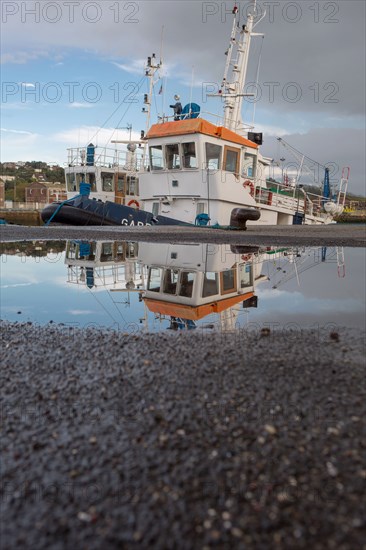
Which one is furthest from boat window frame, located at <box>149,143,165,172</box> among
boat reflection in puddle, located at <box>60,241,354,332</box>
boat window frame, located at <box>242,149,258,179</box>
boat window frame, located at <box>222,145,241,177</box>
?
boat reflection in puddle, located at <box>60,241,354,332</box>

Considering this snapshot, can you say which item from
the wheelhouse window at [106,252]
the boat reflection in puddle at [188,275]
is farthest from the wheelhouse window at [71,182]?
the boat reflection in puddle at [188,275]

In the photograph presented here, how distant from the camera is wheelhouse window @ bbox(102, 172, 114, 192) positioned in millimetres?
28594

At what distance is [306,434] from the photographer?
1938 mm

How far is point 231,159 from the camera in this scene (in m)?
20.5

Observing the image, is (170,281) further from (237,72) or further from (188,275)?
(237,72)

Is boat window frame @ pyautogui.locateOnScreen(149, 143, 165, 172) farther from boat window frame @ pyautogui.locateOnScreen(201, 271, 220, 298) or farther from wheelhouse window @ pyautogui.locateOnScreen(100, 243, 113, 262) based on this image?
boat window frame @ pyautogui.locateOnScreen(201, 271, 220, 298)

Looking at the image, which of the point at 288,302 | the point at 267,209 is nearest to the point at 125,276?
the point at 288,302

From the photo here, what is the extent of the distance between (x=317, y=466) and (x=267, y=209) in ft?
75.5

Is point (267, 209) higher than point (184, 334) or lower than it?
higher

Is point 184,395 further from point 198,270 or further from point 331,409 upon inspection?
point 198,270

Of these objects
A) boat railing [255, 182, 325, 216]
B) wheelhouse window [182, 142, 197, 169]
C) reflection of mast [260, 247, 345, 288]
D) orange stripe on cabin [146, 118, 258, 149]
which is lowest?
reflection of mast [260, 247, 345, 288]

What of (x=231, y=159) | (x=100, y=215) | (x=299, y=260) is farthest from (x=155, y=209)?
(x=299, y=260)

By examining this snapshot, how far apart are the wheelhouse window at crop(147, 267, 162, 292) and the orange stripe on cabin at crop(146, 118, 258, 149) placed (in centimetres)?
1326

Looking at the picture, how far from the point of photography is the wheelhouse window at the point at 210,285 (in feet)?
17.1
